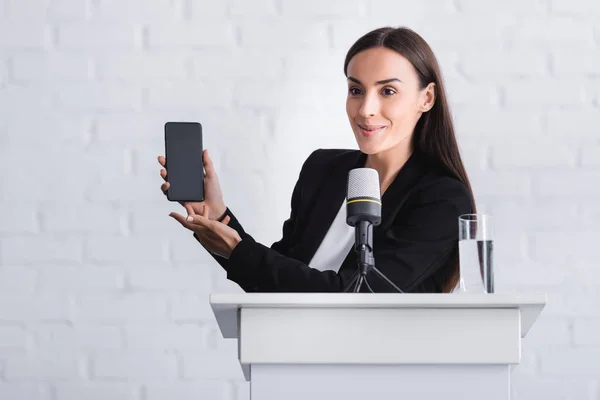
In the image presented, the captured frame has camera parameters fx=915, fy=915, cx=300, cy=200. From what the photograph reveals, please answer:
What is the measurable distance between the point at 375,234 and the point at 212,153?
0.60 metres

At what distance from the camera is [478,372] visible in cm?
110

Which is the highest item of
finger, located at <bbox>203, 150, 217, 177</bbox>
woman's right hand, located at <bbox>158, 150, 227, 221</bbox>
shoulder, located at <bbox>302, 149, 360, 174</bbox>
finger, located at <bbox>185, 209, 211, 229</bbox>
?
shoulder, located at <bbox>302, 149, 360, 174</bbox>

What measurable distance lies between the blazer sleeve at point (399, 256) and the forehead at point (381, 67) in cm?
24

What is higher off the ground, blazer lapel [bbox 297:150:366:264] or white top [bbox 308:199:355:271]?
blazer lapel [bbox 297:150:366:264]

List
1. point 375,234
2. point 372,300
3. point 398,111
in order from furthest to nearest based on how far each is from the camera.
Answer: point 398,111 → point 375,234 → point 372,300

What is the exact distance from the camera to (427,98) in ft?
6.38

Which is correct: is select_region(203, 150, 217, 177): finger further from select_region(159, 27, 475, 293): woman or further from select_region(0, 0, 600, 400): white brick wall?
select_region(0, 0, 600, 400): white brick wall

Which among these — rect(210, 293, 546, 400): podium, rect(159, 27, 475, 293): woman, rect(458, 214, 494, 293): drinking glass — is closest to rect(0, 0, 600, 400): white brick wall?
rect(159, 27, 475, 293): woman

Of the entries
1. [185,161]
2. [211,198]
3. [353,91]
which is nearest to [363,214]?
[185,161]

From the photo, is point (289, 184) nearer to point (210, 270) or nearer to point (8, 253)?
point (210, 270)

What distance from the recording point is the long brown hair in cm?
190

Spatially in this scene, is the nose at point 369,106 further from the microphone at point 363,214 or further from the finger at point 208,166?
the microphone at point 363,214

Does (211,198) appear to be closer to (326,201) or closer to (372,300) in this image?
(326,201)

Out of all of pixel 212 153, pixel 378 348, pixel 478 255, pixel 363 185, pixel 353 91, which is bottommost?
pixel 378 348
